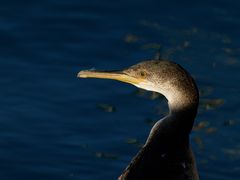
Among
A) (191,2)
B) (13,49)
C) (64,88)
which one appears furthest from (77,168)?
(191,2)

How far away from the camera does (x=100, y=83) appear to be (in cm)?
1353

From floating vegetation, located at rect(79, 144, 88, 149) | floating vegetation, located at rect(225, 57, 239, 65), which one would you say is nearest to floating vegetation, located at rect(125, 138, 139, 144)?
floating vegetation, located at rect(79, 144, 88, 149)

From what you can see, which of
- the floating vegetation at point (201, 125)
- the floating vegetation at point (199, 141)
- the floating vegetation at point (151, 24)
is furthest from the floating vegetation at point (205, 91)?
the floating vegetation at point (151, 24)

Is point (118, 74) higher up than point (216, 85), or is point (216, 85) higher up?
point (118, 74)

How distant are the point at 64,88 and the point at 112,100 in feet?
1.73

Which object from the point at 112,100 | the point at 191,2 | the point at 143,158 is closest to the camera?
the point at 143,158

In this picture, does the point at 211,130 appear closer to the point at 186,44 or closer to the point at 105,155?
the point at 105,155

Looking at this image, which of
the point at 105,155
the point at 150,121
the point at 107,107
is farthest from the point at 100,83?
the point at 105,155

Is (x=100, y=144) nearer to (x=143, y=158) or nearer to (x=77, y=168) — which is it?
(x=77, y=168)

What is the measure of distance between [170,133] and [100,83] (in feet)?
11.6

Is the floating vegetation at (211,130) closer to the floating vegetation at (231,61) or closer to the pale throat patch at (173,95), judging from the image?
the floating vegetation at (231,61)

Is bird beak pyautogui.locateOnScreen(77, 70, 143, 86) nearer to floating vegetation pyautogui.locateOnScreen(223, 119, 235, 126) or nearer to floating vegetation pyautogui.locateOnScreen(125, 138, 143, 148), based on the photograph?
floating vegetation pyautogui.locateOnScreen(125, 138, 143, 148)

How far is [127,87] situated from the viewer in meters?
13.5

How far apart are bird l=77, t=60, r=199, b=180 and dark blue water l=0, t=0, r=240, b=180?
2.19 m
